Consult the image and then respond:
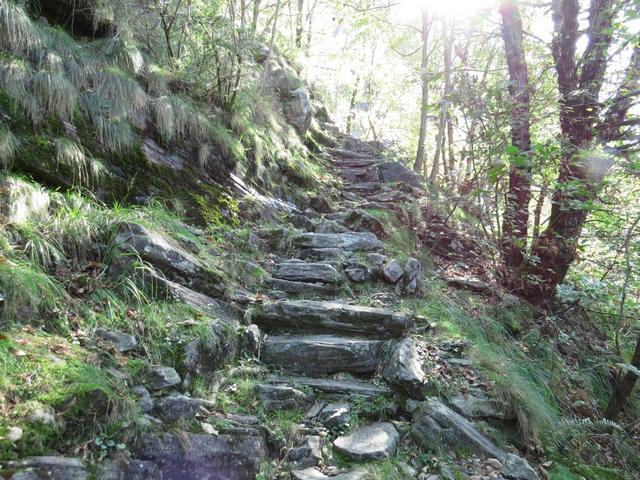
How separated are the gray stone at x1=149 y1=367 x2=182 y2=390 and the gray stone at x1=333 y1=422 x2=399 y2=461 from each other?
1243 mm

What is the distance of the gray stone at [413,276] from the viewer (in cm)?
578

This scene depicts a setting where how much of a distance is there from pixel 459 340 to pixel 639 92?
3.61 metres

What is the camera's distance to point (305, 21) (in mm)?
17656

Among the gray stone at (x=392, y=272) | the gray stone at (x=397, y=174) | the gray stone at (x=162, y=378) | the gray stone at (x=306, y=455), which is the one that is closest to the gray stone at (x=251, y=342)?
the gray stone at (x=162, y=378)

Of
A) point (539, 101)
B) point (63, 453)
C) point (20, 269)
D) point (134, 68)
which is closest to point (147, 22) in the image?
point (134, 68)

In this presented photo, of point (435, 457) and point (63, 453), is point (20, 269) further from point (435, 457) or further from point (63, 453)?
point (435, 457)

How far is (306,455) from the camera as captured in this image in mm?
2898

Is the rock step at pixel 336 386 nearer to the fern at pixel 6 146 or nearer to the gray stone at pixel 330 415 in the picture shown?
the gray stone at pixel 330 415

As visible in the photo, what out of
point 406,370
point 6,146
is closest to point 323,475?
point 406,370

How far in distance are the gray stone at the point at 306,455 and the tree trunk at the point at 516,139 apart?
13.5 ft

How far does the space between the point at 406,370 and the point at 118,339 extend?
2.35 metres

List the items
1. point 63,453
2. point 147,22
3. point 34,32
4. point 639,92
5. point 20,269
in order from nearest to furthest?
point 63,453 → point 20,269 → point 34,32 → point 639,92 → point 147,22

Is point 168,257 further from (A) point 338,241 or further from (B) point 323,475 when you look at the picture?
(A) point 338,241

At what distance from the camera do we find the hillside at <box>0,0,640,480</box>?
2.66m
